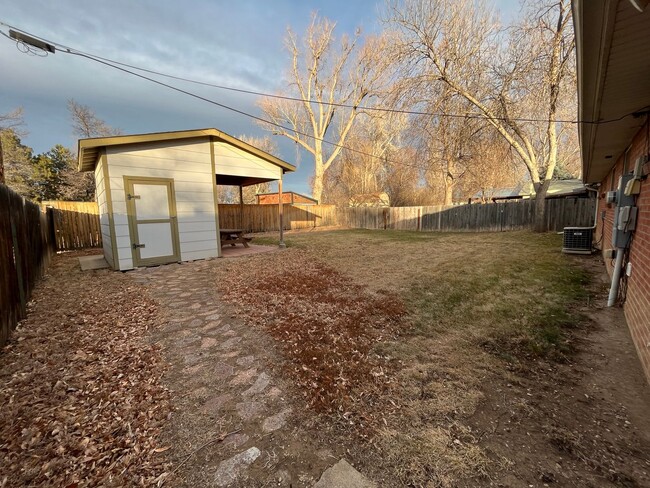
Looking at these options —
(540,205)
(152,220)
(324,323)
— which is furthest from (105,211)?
(540,205)

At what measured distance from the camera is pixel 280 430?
1.77 metres

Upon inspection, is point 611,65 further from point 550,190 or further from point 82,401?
point 550,190

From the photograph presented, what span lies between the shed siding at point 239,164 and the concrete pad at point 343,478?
7.27 m

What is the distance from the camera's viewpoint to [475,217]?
49.5 feet

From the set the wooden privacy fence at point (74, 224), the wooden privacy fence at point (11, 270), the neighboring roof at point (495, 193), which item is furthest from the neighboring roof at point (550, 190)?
the wooden privacy fence at point (74, 224)

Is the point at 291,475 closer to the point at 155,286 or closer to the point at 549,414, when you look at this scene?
the point at 549,414

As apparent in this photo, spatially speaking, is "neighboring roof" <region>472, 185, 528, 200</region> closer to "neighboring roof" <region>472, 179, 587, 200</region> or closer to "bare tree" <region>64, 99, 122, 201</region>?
"neighboring roof" <region>472, 179, 587, 200</region>

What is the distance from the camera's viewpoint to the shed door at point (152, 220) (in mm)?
5996

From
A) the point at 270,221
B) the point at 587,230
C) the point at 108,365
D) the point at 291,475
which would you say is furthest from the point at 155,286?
the point at 270,221

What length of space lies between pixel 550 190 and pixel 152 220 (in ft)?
70.3

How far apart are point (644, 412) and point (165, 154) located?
8.11 m

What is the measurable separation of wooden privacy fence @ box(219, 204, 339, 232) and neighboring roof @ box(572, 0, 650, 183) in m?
12.4

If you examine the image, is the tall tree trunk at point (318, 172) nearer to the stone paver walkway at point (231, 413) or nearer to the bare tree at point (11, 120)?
the bare tree at point (11, 120)

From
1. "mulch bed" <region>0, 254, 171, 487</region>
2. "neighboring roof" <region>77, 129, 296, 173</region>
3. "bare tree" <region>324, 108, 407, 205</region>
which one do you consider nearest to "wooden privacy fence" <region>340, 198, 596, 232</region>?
"bare tree" <region>324, 108, 407, 205</region>
